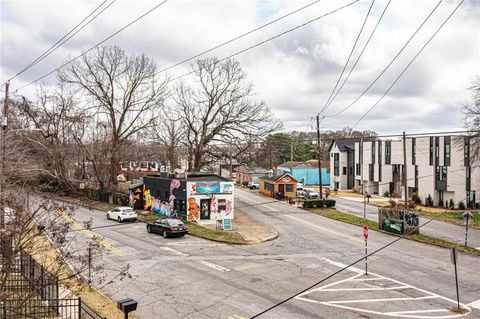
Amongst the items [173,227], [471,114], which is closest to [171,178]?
[173,227]

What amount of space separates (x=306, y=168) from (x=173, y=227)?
54884 mm

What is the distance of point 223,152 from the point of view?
49.5 metres

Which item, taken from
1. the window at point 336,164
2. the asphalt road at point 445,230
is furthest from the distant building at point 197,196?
the window at point 336,164

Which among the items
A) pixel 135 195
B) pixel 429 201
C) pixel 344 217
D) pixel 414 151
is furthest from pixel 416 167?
pixel 135 195

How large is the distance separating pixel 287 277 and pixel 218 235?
36.7ft

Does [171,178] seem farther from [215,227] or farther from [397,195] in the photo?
[397,195]

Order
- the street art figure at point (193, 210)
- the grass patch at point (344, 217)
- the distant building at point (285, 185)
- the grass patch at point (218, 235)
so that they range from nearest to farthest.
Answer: the grass patch at point (218, 235), the grass patch at point (344, 217), the street art figure at point (193, 210), the distant building at point (285, 185)

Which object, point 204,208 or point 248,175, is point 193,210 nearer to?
point 204,208

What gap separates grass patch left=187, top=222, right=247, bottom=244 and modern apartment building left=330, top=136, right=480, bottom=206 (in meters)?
23.4

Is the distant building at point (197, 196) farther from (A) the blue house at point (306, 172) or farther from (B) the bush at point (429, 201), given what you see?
(A) the blue house at point (306, 172)

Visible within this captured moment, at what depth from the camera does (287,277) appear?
19156 mm

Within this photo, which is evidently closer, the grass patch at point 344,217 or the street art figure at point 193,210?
the grass patch at point 344,217

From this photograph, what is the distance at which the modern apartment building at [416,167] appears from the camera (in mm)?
47875

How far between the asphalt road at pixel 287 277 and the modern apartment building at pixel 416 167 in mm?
20607
